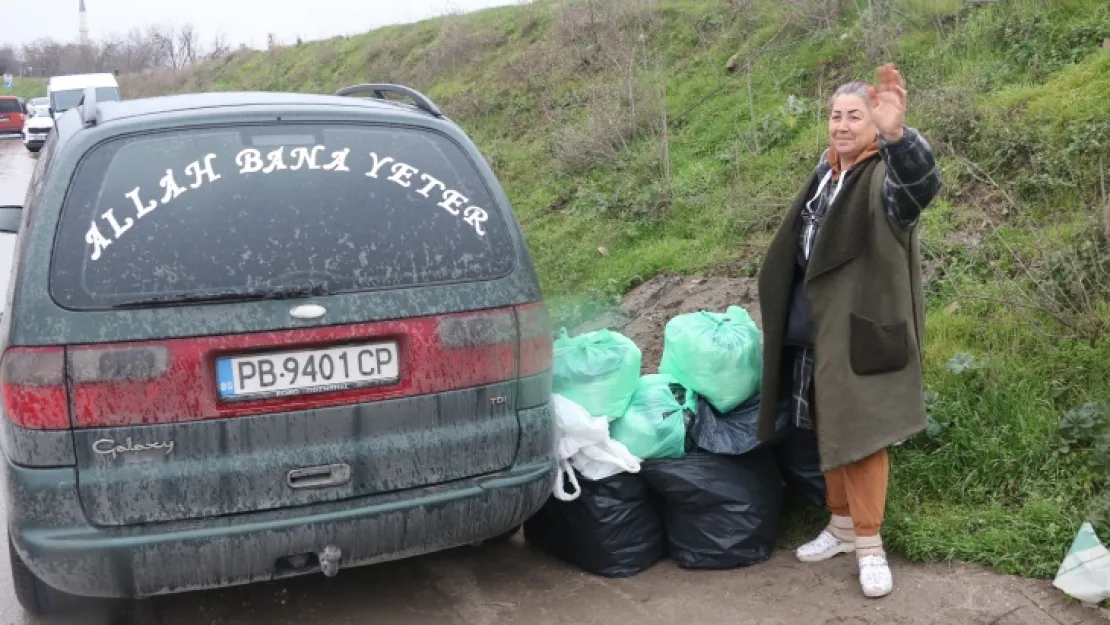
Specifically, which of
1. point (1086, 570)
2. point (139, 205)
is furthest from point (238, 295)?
point (1086, 570)

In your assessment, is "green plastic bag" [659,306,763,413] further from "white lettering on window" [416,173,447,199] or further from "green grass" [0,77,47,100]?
"green grass" [0,77,47,100]

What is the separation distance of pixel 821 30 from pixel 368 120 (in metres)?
7.15

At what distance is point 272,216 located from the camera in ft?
10.9

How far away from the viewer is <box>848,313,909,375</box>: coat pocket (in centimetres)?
357

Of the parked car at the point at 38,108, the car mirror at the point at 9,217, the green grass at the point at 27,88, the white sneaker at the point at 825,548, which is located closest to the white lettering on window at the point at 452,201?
the white sneaker at the point at 825,548

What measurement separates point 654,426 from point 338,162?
1.56 metres

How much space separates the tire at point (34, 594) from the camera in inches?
146

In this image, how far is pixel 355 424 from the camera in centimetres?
329

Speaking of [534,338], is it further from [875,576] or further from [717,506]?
[875,576]

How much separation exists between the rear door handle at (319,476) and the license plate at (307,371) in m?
0.24

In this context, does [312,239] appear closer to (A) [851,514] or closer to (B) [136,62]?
(A) [851,514]

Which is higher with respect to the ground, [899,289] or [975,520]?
[899,289]

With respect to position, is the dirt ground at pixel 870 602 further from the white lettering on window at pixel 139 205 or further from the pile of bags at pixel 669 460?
the white lettering on window at pixel 139 205

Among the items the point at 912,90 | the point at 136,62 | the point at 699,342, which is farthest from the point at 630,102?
the point at 136,62
